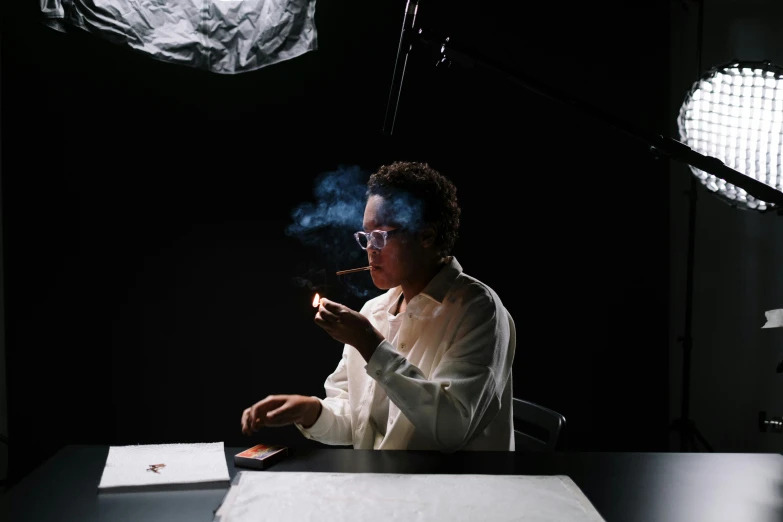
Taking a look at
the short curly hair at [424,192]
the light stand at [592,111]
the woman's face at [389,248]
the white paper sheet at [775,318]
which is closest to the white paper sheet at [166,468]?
the woman's face at [389,248]

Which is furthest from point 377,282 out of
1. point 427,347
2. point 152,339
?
point 152,339

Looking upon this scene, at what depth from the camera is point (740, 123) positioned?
231cm

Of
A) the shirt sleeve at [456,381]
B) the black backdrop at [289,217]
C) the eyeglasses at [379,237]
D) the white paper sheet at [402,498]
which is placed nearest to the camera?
the white paper sheet at [402,498]

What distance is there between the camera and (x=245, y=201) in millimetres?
3578

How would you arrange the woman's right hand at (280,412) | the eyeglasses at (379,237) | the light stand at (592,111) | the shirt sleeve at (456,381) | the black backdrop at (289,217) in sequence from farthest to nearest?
the black backdrop at (289,217) → the eyeglasses at (379,237) → the woman's right hand at (280,412) → the shirt sleeve at (456,381) → the light stand at (592,111)

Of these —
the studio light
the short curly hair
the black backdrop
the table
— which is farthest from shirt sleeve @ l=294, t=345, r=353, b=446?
the studio light

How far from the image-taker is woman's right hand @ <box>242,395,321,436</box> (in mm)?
1826

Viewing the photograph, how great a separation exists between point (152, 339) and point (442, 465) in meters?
2.46

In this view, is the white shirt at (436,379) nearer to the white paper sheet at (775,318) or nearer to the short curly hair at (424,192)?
the short curly hair at (424,192)

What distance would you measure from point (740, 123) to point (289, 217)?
90.6 inches

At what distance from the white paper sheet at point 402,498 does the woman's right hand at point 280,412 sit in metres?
0.31

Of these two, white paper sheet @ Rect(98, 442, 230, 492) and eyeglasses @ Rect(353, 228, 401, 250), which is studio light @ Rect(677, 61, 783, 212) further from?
white paper sheet @ Rect(98, 442, 230, 492)

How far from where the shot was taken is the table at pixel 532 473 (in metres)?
1.30

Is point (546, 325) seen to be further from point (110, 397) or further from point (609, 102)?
point (110, 397)
